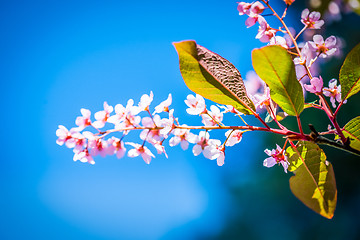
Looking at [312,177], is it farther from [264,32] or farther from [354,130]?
[264,32]

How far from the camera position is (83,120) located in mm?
460

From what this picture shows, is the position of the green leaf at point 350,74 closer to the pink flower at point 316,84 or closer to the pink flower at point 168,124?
the pink flower at point 316,84

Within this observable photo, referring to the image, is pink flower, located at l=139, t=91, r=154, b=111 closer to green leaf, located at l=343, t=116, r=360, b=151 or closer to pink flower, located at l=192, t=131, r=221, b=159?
pink flower, located at l=192, t=131, r=221, b=159

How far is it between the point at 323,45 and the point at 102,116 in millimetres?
385

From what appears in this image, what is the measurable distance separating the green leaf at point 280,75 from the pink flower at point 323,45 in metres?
0.11

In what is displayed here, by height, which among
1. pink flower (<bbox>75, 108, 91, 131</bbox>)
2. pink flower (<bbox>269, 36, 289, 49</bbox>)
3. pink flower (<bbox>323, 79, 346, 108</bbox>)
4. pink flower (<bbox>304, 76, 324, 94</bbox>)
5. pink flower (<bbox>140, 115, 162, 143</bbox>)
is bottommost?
pink flower (<bbox>323, 79, 346, 108</bbox>)

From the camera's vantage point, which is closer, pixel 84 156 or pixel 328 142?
pixel 328 142

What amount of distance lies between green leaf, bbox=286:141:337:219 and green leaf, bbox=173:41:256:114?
112 mm

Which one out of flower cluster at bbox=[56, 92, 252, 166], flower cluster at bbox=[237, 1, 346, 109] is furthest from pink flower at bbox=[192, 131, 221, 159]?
flower cluster at bbox=[237, 1, 346, 109]

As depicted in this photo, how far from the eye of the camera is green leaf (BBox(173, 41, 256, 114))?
39 cm

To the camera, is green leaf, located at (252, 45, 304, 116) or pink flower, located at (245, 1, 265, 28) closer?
green leaf, located at (252, 45, 304, 116)

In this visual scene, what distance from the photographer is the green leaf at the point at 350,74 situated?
396 mm

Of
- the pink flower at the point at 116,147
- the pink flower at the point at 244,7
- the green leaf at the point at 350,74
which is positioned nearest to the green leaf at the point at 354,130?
the green leaf at the point at 350,74

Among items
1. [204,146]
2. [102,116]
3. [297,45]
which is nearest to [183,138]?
[204,146]
